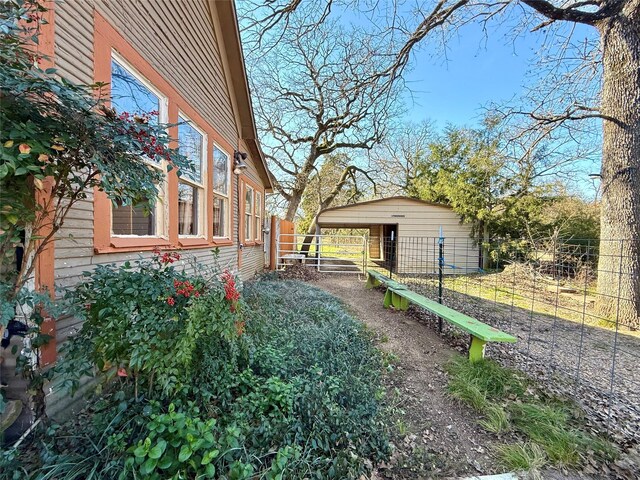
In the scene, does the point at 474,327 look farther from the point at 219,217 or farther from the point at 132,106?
the point at 219,217

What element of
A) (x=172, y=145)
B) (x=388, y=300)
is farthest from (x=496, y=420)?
(x=172, y=145)

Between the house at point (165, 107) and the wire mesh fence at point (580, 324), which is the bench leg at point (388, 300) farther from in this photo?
the house at point (165, 107)

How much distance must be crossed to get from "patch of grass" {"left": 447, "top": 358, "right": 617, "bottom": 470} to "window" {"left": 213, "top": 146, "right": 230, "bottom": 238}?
15.2 ft

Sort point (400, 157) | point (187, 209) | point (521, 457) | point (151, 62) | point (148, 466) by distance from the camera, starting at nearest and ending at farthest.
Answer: point (148, 466) → point (521, 457) → point (151, 62) → point (187, 209) → point (400, 157)

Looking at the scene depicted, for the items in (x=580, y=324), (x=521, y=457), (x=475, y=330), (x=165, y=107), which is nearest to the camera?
(x=521, y=457)

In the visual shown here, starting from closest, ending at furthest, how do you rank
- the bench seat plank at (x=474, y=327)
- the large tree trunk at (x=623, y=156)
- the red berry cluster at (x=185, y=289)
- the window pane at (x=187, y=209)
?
the red berry cluster at (x=185, y=289) < the bench seat plank at (x=474, y=327) < the window pane at (x=187, y=209) < the large tree trunk at (x=623, y=156)

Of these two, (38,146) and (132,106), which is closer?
(38,146)

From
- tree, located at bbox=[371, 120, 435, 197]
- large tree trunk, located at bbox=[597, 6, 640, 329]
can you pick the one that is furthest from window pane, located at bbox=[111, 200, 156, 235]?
tree, located at bbox=[371, 120, 435, 197]

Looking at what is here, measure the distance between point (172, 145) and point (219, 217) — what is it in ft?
6.92

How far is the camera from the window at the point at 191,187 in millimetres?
4031

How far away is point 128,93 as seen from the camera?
298cm

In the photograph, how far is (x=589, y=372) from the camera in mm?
3387

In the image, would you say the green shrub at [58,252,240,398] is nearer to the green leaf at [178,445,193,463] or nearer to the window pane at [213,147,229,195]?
the green leaf at [178,445,193,463]

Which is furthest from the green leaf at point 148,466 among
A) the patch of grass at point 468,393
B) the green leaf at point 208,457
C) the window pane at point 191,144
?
the window pane at point 191,144
